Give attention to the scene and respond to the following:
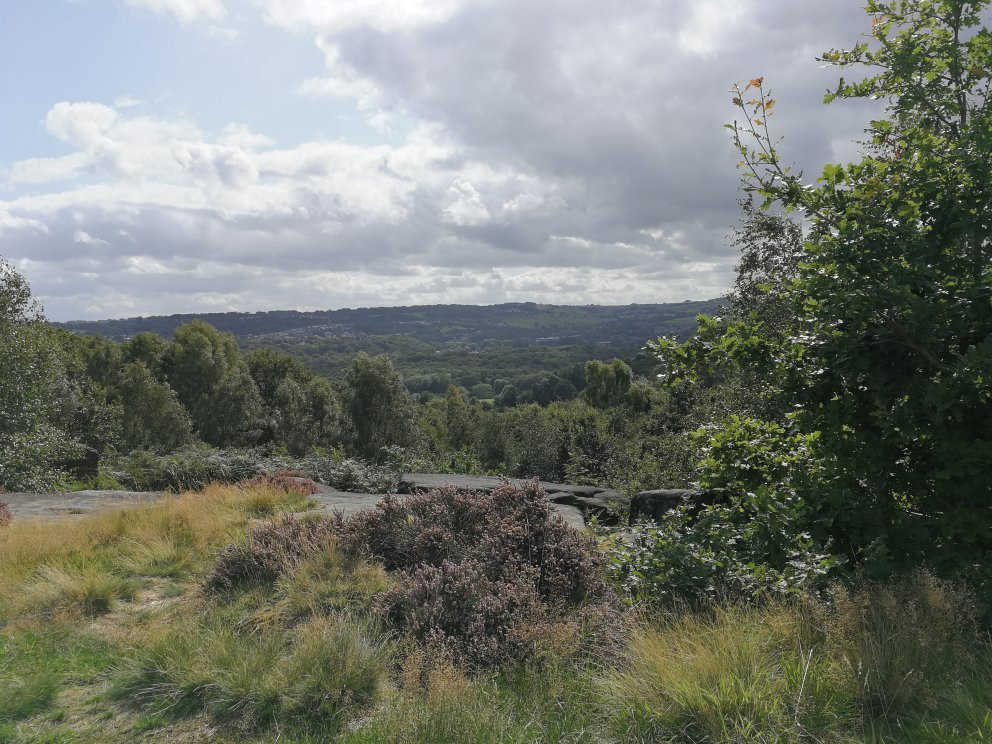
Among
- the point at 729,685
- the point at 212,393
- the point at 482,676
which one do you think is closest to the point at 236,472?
the point at 482,676

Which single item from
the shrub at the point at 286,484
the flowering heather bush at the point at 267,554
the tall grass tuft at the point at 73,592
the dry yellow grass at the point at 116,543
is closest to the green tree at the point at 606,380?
the shrub at the point at 286,484

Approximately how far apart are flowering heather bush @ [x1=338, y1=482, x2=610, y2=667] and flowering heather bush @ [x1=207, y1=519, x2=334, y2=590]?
0.38 metres

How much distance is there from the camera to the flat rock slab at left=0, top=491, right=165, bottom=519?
9898mm

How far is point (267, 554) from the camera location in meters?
6.37

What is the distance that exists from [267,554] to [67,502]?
6.76 metres

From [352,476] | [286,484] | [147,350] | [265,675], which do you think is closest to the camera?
[265,675]

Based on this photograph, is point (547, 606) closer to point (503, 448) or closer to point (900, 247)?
point (900, 247)

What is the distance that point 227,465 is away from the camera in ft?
45.6

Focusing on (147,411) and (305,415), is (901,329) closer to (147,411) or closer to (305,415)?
(147,411)

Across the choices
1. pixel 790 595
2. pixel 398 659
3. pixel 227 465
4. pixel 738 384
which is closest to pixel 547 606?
pixel 398 659

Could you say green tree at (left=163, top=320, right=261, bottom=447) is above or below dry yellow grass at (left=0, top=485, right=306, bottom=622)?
below

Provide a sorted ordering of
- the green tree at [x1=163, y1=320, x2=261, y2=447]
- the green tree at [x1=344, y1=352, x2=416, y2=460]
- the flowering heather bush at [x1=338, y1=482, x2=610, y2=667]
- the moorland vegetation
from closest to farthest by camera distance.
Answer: the moorland vegetation < the flowering heather bush at [x1=338, y1=482, x2=610, y2=667] < the green tree at [x1=344, y1=352, x2=416, y2=460] < the green tree at [x1=163, y1=320, x2=261, y2=447]

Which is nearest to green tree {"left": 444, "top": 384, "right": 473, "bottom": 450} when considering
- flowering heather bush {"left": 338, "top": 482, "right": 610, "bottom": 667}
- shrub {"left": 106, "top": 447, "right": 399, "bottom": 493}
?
shrub {"left": 106, "top": 447, "right": 399, "bottom": 493}

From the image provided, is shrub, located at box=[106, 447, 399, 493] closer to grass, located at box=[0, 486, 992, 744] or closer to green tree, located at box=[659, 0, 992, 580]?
grass, located at box=[0, 486, 992, 744]
